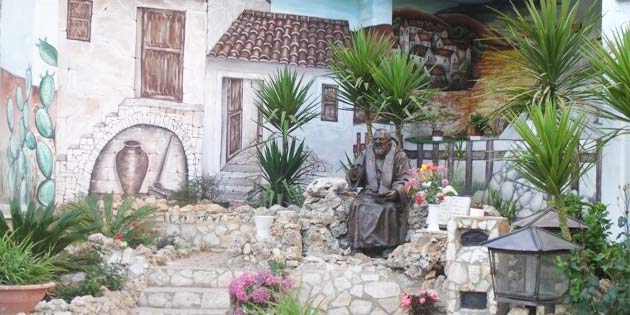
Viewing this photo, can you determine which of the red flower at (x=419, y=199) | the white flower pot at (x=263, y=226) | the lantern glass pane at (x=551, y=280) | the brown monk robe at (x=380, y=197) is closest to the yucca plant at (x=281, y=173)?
the white flower pot at (x=263, y=226)

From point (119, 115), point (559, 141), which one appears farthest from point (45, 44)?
point (559, 141)

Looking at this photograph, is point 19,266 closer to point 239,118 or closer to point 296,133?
point 239,118

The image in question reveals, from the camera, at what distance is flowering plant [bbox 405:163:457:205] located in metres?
13.4

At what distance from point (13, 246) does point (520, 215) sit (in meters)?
8.40

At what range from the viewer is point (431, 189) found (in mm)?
13586

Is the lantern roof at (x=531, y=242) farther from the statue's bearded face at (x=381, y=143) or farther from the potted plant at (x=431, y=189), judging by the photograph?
the statue's bearded face at (x=381, y=143)

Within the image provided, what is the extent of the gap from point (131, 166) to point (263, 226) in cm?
379

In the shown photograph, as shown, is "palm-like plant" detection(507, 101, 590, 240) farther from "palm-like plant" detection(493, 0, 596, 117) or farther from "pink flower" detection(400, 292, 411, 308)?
"pink flower" detection(400, 292, 411, 308)

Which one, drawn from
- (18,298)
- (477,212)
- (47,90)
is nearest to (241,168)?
(47,90)

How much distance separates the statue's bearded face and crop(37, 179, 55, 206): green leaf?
5.99 m

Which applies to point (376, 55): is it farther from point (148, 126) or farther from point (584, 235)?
point (584, 235)

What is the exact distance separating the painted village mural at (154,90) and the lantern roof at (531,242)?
7865 millimetres

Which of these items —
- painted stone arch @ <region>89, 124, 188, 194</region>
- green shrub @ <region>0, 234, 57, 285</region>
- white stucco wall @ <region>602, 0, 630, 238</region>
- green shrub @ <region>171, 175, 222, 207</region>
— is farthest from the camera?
green shrub @ <region>171, 175, 222, 207</region>

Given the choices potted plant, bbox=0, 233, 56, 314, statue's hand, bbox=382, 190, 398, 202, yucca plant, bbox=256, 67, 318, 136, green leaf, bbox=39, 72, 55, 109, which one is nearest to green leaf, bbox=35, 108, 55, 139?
green leaf, bbox=39, 72, 55, 109
